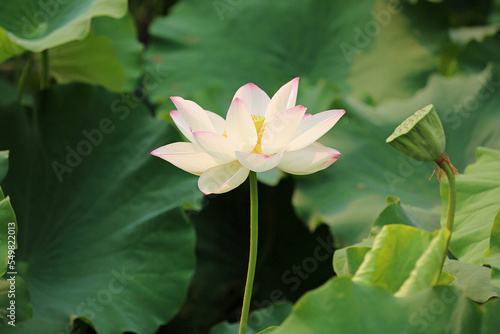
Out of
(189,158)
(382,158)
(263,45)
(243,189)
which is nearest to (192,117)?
(189,158)

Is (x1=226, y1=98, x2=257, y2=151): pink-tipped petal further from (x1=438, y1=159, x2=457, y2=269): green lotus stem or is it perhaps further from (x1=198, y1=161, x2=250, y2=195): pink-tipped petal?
(x1=438, y1=159, x2=457, y2=269): green lotus stem

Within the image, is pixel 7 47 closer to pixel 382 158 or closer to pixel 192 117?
pixel 192 117

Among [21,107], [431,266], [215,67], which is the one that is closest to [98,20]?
[215,67]

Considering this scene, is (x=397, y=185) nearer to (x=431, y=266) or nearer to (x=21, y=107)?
(x=431, y=266)

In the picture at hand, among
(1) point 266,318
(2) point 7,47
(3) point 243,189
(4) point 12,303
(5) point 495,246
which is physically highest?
(2) point 7,47

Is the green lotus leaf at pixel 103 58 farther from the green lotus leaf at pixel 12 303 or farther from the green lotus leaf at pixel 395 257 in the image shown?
the green lotus leaf at pixel 395 257

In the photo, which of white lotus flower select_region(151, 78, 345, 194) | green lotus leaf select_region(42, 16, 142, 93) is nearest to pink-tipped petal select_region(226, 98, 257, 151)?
white lotus flower select_region(151, 78, 345, 194)

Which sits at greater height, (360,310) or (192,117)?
(192,117)
